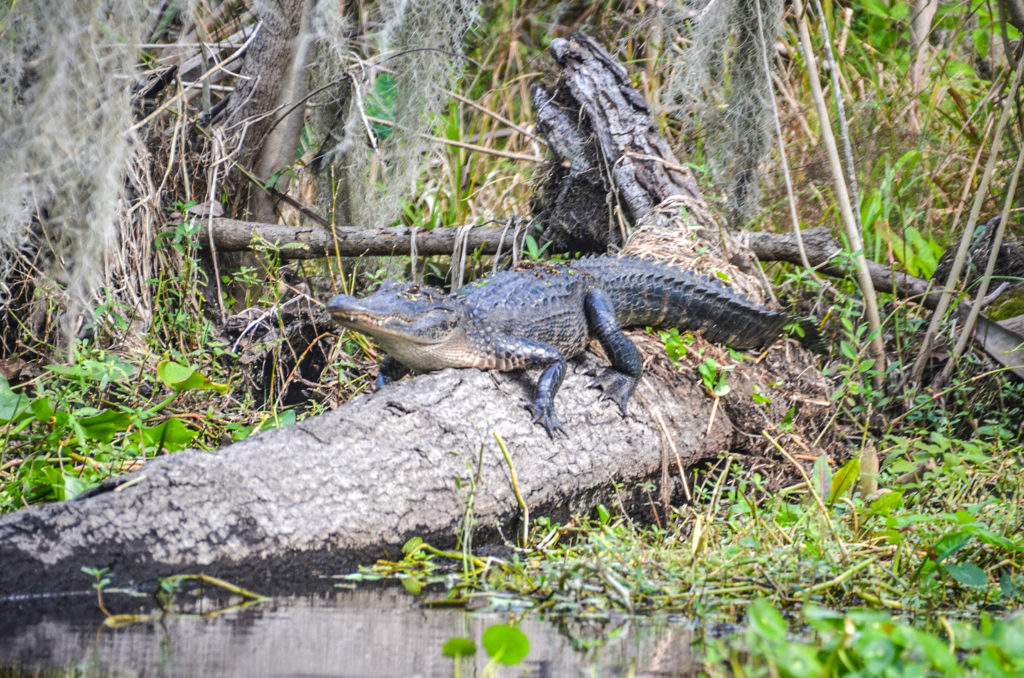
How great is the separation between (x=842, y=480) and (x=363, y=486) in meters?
1.68

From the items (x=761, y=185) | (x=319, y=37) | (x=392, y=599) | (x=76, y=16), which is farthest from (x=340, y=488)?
(x=761, y=185)

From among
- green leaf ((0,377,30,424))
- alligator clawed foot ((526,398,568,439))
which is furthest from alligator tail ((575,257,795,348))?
green leaf ((0,377,30,424))

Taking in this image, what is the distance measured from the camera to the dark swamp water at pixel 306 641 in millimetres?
1861

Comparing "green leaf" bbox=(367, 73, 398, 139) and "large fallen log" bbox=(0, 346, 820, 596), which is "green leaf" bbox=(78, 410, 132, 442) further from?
"green leaf" bbox=(367, 73, 398, 139)

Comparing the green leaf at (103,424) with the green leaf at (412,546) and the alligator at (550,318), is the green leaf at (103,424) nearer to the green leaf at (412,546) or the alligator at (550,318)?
the alligator at (550,318)

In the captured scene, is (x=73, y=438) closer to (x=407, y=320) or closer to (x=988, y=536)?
(x=407, y=320)

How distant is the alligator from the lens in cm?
346

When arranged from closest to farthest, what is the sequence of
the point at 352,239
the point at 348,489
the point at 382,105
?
1. the point at 348,489
2. the point at 352,239
3. the point at 382,105

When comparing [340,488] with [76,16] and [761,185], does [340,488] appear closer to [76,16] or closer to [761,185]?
[76,16]

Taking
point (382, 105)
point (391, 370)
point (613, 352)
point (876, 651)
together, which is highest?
point (382, 105)

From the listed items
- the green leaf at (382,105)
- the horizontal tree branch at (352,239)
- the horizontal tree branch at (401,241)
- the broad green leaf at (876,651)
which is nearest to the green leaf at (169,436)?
the horizontal tree branch at (401,241)

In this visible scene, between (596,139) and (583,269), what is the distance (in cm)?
115

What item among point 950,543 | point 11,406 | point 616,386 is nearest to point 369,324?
point 616,386

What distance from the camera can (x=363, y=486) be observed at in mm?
2834
